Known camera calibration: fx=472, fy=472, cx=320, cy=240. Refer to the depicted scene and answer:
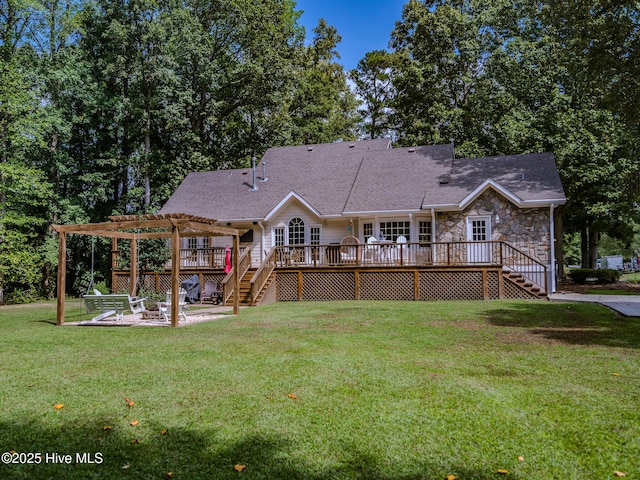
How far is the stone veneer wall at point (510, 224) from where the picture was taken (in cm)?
1778

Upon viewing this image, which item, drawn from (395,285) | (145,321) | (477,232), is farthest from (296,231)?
(145,321)

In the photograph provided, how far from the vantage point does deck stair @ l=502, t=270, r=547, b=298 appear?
Answer: 15281 mm

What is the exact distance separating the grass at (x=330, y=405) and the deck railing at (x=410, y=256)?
823cm

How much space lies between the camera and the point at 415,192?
65.3 feet

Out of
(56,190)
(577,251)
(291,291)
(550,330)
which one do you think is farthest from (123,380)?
(577,251)

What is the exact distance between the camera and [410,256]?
17.5 metres

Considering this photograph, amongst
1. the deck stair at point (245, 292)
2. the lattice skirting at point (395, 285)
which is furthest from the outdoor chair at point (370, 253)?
the deck stair at point (245, 292)

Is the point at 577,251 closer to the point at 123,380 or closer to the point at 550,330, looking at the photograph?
the point at 550,330

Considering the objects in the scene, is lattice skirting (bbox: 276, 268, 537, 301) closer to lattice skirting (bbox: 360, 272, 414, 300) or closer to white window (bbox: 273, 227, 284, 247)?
lattice skirting (bbox: 360, 272, 414, 300)

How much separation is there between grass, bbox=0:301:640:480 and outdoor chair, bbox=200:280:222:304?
829cm

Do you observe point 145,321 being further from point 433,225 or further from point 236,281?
point 433,225

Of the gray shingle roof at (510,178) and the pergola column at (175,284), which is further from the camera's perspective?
the gray shingle roof at (510,178)

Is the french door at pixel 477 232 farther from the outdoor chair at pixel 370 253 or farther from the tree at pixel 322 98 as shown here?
the tree at pixel 322 98

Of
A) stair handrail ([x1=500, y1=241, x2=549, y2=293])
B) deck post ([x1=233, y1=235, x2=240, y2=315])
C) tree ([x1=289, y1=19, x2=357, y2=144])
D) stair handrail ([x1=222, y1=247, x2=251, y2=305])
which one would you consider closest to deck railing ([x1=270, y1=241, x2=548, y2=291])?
stair handrail ([x1=500, y1=241, x2=549, y2=293])
